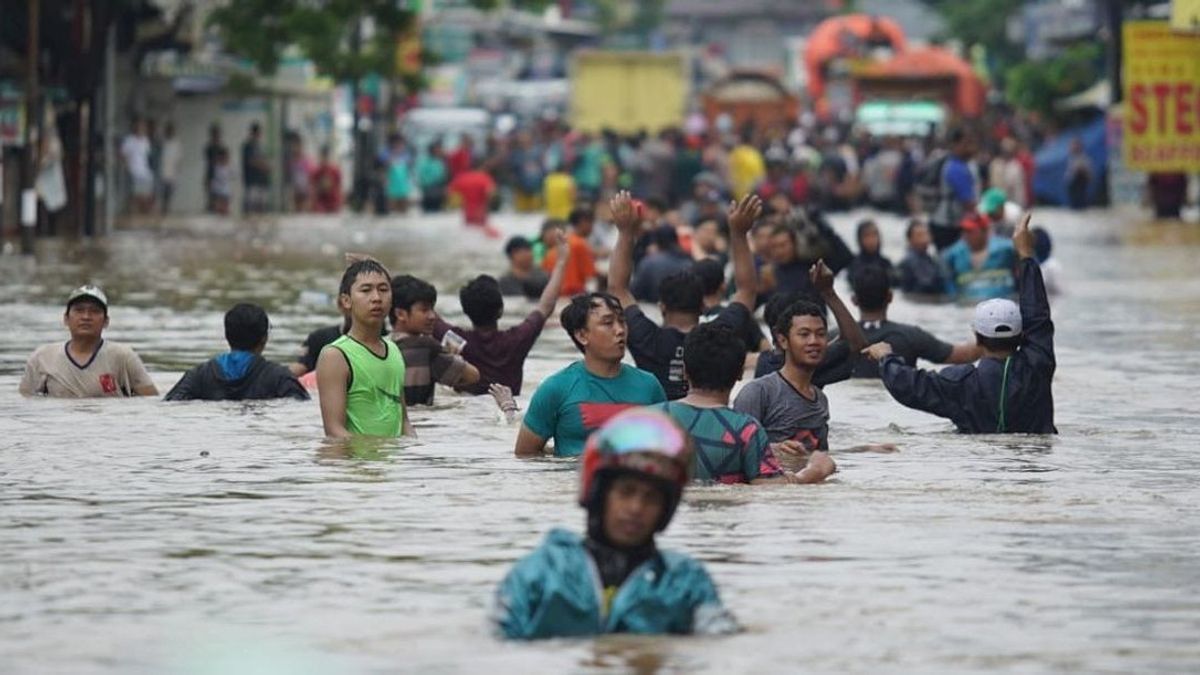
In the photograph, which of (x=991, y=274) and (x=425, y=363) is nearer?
(x=425, y=363)

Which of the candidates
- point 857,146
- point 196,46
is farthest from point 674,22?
point 196,46

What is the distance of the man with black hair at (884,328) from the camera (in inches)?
624

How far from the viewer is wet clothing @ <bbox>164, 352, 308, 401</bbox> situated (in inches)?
622

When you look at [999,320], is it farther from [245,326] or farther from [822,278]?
[245,326]

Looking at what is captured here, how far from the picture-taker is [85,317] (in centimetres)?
1585

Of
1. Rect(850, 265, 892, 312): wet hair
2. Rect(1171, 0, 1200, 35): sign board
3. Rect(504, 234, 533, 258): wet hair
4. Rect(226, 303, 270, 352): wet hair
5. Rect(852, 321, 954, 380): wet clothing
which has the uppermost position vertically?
Rect(1171, 0, 1200, 35): sign board

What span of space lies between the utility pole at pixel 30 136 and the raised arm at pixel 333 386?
20432 mm

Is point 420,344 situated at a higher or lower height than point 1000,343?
lower

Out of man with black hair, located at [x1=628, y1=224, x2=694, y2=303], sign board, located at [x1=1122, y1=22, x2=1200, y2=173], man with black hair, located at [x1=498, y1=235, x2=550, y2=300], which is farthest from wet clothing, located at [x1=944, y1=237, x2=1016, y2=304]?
sign board, located at [x1=1122, y1=22, x2=1200, y2=173]

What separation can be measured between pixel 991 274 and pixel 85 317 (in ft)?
36.2

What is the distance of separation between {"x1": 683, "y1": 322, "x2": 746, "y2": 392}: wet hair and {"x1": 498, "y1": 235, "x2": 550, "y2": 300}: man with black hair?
13.8 meters

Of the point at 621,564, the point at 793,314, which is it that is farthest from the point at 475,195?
the point at 621,564

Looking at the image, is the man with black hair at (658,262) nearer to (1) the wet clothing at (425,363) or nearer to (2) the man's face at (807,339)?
(1) the wet clothing at (425,363)

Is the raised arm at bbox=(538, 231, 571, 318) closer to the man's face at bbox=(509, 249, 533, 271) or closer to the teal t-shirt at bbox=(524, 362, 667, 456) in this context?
the teal t-shirt at bbox=(524, 362, 667, 456)
